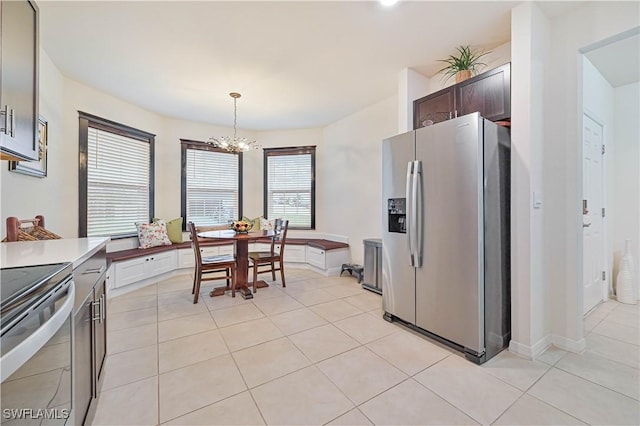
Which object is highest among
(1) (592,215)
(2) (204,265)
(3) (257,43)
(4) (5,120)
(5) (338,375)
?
(3) (257,43)

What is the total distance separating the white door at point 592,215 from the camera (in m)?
2.81

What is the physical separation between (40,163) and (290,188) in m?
3.69

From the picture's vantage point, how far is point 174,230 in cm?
468

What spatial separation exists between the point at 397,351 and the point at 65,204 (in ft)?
13.8

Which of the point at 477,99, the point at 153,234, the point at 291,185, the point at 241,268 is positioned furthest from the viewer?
the point at 291,185

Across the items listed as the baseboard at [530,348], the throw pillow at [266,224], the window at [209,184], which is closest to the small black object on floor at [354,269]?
the throw pillow at [266,224]

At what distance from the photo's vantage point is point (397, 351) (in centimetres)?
220

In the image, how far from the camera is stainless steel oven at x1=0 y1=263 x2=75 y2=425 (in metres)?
0.69

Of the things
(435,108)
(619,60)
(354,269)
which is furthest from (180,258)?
(619,60)

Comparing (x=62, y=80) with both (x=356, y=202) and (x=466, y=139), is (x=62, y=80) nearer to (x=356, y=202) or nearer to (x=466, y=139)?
(x=356, y=202)

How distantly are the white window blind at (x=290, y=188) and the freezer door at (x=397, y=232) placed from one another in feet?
9.55

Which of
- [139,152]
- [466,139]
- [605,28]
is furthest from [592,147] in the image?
[139,152]

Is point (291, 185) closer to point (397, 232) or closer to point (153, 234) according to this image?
point (153, 234)

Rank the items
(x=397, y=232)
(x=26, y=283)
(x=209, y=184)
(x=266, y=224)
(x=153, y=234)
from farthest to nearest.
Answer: (x=266, y=224)
(x=209, y=184)
(x=153, y=234)
(x=397, y=232)
(x=26, y=283)
